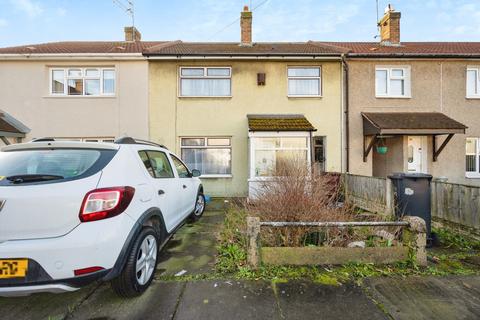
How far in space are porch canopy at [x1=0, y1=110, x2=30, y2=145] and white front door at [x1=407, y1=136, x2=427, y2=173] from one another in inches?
599

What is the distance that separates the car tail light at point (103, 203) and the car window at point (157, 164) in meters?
0.84

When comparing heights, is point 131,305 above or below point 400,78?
below

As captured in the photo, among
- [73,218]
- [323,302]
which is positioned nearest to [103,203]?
[73,218]

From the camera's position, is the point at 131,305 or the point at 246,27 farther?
the point at 246,27

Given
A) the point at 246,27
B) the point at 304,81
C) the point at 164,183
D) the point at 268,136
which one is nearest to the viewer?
the point at 164,183

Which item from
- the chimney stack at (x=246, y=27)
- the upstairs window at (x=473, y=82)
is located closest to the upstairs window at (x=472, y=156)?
the upstairs window at (x=473, y=82)

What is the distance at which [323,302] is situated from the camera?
8.36 feet

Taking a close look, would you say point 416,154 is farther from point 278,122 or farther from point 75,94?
point 75,94

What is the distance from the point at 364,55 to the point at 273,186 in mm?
8181

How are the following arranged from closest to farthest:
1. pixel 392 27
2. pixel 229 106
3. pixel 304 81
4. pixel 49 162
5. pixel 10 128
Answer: pixel 49 162 < pixel 10 128 < pixel 229 106 < pixel 304 81 < pixel 392 27

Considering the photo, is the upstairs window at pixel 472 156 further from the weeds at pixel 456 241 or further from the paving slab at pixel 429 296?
the paving slab at pixel 429 296

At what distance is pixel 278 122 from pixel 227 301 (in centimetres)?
692

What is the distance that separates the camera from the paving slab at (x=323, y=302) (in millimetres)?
2359

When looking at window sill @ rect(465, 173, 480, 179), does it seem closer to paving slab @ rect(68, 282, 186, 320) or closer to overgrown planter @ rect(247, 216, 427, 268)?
overgrown planter @ rect(247, 216, 427, 268)
